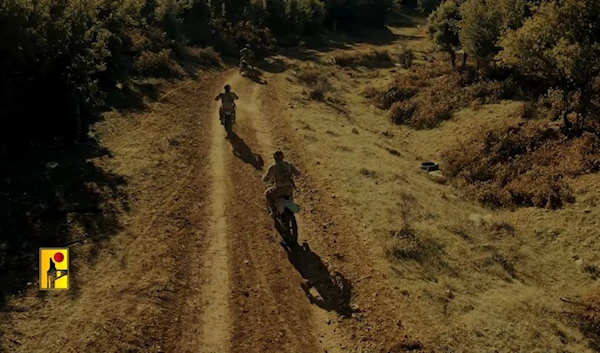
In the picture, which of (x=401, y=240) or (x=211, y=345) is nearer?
(x=211, y=345)

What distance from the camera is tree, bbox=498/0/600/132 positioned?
21375 mm

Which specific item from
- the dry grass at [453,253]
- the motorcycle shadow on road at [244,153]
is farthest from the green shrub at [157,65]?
the motorcycle shadow on road at [244,153]

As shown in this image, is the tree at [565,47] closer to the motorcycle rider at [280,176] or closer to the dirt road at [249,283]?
the dirt road at [249,283]

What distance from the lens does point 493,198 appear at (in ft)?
68.1

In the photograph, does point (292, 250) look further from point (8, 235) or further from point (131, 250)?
point (8, 235)

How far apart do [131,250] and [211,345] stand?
4.18 metres

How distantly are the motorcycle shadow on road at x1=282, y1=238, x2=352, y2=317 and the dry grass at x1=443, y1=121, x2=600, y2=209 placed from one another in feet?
32.9

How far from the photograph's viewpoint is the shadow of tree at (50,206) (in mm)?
12422

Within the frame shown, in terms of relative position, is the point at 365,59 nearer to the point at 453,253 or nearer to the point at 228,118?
the point at 228,118

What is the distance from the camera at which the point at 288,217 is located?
45.2 feet

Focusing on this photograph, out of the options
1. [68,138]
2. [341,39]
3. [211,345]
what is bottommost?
[211,345]

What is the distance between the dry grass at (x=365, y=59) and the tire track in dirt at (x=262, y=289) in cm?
2879

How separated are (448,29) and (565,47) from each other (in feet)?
55.8

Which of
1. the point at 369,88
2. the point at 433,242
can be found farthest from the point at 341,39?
the point at 433,242
